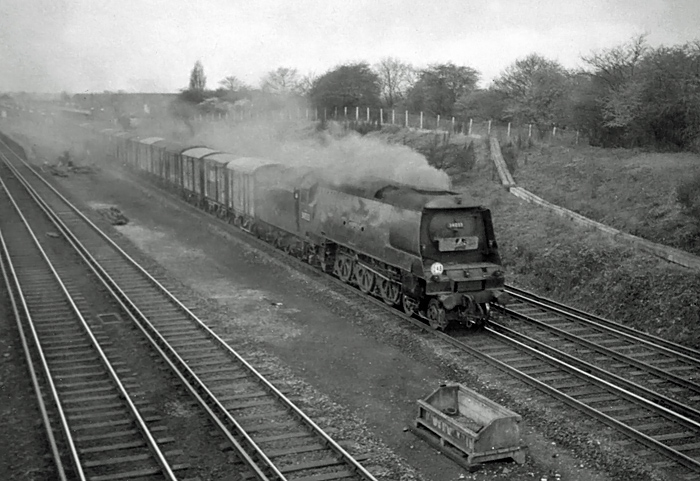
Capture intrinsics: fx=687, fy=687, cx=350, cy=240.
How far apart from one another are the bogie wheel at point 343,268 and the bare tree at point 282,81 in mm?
37630

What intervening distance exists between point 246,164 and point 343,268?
792cm

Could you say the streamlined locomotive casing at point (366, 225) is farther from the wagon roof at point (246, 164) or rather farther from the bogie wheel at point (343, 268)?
the wagon roof at point (246, 164)

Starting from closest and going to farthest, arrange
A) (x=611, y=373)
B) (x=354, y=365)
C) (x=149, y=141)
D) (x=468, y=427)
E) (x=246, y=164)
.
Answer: (x=468, y=427) < (x=611, y=373) < (x=354, y=365) < (x=246, y=164) < (x=149, y=141)

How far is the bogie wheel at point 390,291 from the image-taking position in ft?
51.6

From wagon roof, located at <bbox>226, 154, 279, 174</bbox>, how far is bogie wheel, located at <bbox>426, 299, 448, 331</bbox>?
34.1 feet

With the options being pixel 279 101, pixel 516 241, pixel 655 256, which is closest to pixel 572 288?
pixel 655 256

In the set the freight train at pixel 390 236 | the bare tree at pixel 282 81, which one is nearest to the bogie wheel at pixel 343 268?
the freight train at pixel 390 236

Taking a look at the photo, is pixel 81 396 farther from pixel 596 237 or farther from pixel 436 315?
pixel 596 237

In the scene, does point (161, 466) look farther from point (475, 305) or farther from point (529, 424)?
point (475, 305)

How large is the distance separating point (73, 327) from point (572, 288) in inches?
472

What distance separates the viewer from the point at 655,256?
17.0m

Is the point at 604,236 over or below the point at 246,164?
below

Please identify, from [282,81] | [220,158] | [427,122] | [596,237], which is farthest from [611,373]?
[282,81]

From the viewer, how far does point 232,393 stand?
1138 centimetres
